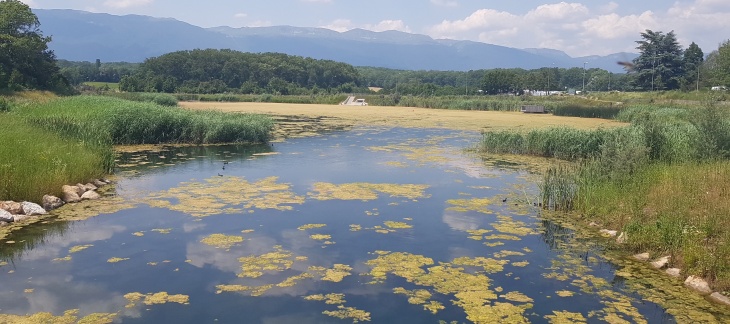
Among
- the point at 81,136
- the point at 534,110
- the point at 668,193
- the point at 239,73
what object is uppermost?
the point at 239,73

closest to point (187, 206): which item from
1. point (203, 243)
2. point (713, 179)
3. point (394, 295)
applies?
point (203, 243)

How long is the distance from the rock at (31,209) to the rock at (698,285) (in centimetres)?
1163

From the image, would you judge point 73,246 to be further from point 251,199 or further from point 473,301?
point 473,301

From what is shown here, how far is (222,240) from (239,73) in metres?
97.7

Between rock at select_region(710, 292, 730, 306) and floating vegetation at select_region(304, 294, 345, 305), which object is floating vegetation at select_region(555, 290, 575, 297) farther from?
floating vegetation at select_region(304, 294, 345, 305)

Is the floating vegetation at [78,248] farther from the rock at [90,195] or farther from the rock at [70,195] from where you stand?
the rock at [90,195]

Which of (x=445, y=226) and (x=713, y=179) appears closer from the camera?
(x=713, y=179)

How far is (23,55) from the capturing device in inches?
1734

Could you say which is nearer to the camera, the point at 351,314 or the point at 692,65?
the point at 351,314

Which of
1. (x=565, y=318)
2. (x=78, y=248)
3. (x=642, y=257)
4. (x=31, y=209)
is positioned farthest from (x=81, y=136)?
(x=642, y=257)

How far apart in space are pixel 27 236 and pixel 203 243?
10.4ft

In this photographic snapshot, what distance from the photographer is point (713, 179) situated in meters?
10.7

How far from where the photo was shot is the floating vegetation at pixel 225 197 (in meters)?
12.5

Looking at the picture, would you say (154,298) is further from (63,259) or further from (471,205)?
(471,205)
